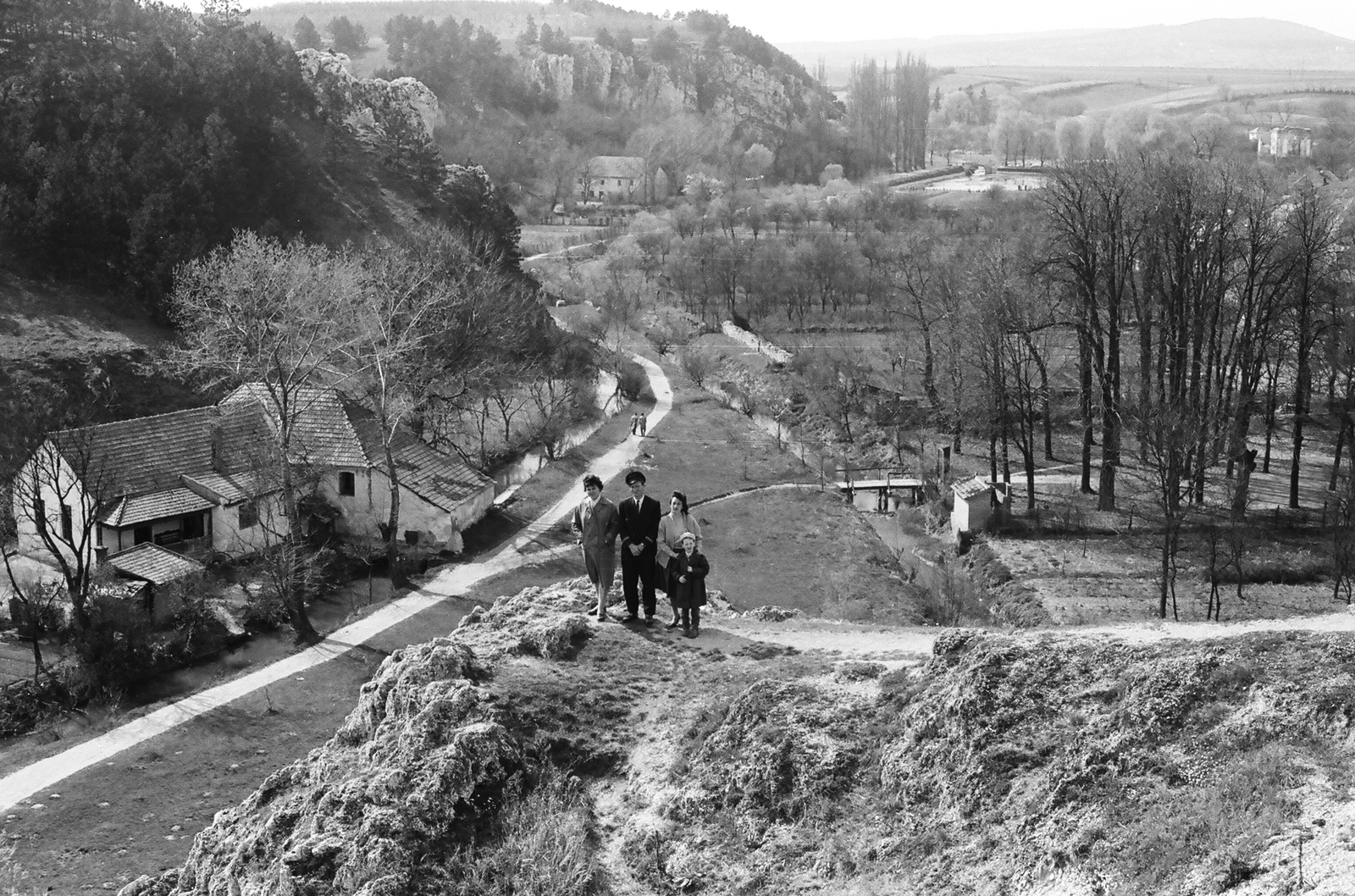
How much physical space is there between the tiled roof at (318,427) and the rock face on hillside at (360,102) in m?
34.7

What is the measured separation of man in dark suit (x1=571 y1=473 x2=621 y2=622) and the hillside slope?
2731 millimetres

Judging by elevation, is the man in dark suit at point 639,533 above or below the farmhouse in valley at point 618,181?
below

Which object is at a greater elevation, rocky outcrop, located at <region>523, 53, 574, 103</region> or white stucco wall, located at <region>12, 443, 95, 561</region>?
rocky outcrop, located at <region>523, 53, 574, 103</region>

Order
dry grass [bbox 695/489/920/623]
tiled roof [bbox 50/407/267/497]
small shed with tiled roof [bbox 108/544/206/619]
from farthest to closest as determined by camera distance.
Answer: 1. tiled roof [bbox 50/407/267/497]
2. dry grass [bbox 695/489/920/623]
3. small shed with tiled roof [bbox 108/544/206/619]

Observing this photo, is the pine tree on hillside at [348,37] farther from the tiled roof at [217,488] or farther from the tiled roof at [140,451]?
the tiled roof at [217,488]

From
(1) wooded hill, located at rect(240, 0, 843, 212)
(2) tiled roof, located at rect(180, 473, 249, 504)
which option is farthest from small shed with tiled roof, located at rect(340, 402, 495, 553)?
(1) wooded hill, located at rect(240, 0, 843, 212)

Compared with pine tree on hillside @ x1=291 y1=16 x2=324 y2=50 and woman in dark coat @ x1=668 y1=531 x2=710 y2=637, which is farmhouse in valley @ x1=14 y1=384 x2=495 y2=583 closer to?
woman in dark coat @ x1=668 y1=531 x2=710 y2=637

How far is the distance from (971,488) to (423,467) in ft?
47.2

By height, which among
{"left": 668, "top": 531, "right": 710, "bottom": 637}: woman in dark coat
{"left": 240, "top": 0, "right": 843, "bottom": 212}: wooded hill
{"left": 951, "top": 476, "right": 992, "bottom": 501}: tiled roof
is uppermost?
{"left": 240, "top": 0, "right": 843, "bottom": 212}: wooded hill

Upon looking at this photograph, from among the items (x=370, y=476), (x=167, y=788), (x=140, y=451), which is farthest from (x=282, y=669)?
(x=140, y=451)

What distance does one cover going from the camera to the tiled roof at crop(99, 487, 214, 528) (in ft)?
91.9

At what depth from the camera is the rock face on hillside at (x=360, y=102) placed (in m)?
66.1

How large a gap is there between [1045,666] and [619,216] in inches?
3886

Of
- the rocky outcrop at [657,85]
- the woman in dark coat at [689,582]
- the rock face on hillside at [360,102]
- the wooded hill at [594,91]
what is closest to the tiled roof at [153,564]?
the woman in dark coat at [689,582]
